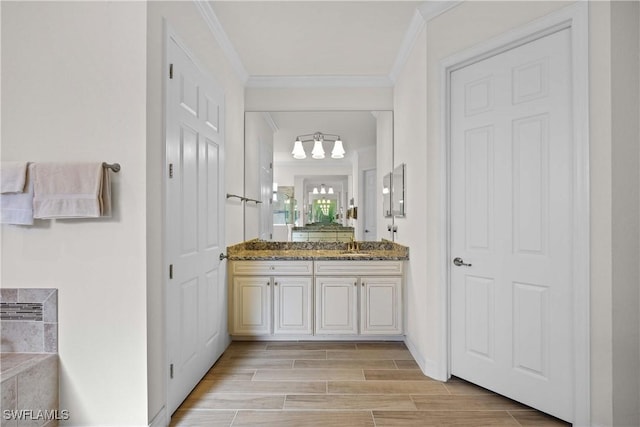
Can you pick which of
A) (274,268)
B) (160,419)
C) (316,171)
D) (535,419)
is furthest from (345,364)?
(316,171)

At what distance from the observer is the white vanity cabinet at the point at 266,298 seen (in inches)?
130

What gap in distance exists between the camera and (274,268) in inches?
131

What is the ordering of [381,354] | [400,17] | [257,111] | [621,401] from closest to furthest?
[621,401] < [400,17] < [381,354] < [257,111]

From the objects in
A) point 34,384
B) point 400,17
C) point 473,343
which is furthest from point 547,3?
point 34,384

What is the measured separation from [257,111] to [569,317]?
3.16m

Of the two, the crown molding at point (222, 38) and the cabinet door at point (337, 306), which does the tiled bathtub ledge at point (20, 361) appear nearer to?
the cabinet door at point (337, 306)

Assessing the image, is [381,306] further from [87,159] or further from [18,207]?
[18,207]

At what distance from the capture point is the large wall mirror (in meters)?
3.77

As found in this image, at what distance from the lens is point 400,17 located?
104 inches

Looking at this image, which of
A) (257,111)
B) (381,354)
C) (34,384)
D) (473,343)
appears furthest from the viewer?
(257,111)

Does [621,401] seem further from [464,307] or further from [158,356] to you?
[158,356]

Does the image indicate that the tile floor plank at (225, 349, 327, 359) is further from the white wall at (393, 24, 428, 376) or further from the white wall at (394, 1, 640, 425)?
the white wall at (394, 1, 640, 425)

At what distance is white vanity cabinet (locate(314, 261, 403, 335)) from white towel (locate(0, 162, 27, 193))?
7.26 feet

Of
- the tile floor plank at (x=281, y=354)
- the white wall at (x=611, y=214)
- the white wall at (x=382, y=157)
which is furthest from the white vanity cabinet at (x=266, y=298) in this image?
the white wall at (x=611, y=214)
